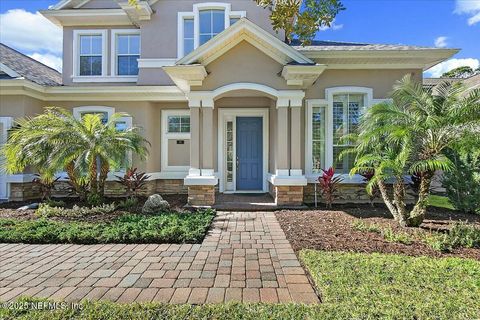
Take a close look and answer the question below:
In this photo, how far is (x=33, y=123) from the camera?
27.8 ft

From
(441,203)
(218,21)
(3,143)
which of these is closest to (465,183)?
(441,203)

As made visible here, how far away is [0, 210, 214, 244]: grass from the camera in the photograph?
5.59 m

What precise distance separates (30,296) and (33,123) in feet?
21.7

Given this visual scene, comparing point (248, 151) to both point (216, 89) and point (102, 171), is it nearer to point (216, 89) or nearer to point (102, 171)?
point (216, 89)

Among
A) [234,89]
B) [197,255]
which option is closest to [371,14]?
[234,89]

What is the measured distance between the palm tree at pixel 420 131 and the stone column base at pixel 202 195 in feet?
14.0

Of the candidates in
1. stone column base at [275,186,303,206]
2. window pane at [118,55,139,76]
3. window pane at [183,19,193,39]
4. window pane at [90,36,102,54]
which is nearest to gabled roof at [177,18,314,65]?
stone column base at [275,186,303,206]

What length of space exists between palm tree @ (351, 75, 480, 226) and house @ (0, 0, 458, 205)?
2.30 m

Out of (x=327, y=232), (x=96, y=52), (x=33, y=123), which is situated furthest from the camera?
(x=96, y=52)

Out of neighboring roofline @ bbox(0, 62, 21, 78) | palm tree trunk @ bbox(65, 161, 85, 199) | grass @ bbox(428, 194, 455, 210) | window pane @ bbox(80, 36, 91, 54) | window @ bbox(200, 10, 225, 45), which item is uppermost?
window @ bbox(200, 10, 225, 45)

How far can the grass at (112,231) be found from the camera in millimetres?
5594

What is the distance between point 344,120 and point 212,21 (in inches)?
258

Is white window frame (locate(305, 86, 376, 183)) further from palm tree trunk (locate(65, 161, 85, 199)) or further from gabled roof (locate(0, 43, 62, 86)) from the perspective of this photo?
gabled roof (locate(0, 43, 62, 86))

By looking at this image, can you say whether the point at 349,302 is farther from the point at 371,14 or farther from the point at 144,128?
the point at 144,128
